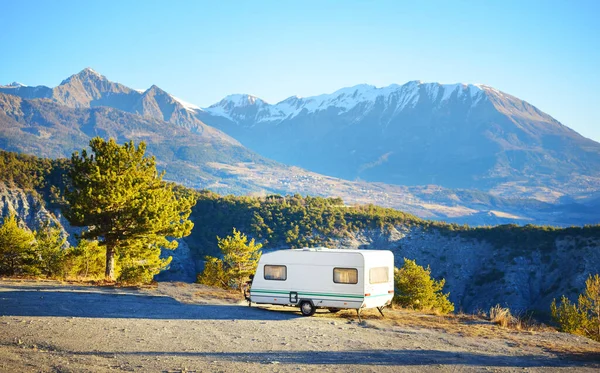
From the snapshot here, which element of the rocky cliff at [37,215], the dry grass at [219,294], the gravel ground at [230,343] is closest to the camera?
the gravel ground at [230,343]

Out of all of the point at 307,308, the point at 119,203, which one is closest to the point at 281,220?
the point at 119,203

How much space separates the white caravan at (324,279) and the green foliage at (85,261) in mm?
13848

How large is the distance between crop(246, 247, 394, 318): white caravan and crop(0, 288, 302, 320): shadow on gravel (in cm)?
75

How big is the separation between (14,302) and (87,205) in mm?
8647

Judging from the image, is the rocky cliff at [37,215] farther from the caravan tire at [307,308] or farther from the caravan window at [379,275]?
the caravan window at [379,275]

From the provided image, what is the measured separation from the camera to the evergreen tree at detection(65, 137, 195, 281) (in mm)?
25766

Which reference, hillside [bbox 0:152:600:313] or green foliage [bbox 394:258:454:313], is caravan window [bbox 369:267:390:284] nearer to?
green foliage [bbox 394:258:454:313]

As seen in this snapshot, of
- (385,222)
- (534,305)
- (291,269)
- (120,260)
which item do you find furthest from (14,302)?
(385,222)

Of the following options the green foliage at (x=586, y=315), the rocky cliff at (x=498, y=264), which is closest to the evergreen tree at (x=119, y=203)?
the green foliage at (x=586, y=315)

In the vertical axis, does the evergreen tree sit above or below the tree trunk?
above

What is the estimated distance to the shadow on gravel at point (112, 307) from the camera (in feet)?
54.1

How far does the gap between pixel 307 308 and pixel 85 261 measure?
60.1 ft

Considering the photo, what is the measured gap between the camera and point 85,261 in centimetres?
3097

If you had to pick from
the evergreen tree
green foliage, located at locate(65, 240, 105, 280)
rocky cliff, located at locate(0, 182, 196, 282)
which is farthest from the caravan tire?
rocky cliff, located at locate(0, 182, 196, 282)
